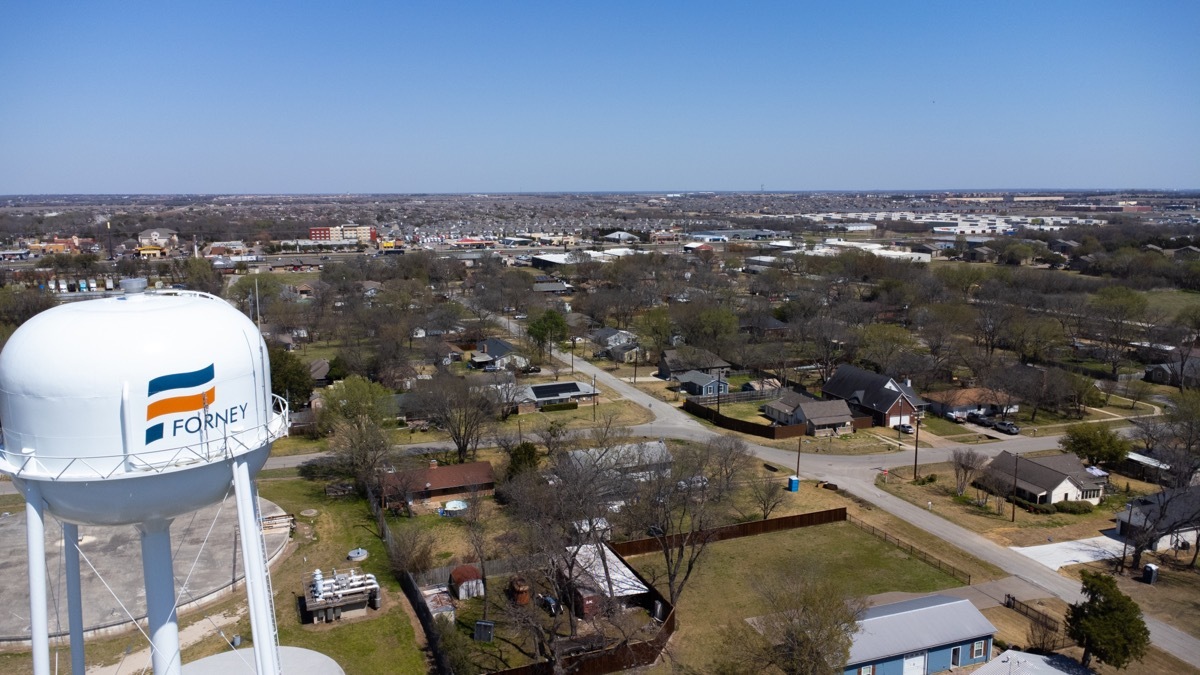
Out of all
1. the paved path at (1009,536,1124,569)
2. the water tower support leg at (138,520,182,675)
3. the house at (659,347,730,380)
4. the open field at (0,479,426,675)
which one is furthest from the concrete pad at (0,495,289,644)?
the house at (659,347,730,380)

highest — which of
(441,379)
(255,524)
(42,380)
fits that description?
(42,380)

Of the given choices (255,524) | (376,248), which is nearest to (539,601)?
(255,524)

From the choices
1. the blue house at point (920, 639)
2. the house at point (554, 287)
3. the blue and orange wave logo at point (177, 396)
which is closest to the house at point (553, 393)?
the blue house at point (920, 639)

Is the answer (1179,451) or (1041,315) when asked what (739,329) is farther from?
(1179,451)

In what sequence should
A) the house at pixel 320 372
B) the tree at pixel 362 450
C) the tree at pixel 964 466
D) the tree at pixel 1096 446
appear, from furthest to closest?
the house at pixel 320 372, the tree at pixel 1096 446, the tree at pixel 964 466, the tree at pixel 362 450

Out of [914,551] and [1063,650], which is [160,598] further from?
[914,551]

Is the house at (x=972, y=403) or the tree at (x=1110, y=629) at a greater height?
the tree at (x=1110, y=629)

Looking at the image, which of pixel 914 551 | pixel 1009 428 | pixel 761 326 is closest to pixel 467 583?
pixel 914 551

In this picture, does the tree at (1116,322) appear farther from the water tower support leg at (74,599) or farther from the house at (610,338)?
the water tower support leg at (74,599)
